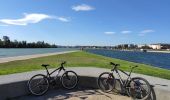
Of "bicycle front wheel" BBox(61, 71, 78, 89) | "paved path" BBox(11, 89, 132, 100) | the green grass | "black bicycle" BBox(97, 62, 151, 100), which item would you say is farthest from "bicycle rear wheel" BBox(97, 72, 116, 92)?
the green grass

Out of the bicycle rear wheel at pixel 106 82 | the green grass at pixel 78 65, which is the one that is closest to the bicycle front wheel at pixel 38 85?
the bicycle rear wheel at pixel 106 82

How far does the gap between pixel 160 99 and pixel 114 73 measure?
8.84ft

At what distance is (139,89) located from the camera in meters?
8.41

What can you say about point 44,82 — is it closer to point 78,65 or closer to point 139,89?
point 139,89

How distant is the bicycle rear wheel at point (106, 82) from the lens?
9.47 metres

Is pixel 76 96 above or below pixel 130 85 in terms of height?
below

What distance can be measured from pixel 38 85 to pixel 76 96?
1.34 meters

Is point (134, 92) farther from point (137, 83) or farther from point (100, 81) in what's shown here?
point (100, 81)

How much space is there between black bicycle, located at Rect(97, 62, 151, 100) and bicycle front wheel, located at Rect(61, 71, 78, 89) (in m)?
0.91

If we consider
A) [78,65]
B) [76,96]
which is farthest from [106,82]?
[78,65]

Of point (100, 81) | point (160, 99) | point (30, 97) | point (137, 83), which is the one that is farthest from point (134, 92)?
point (30, 97)

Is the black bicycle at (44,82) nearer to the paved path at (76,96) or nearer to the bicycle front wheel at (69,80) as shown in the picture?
the bicycle front wheel at (69,80)

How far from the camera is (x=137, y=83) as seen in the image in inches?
333

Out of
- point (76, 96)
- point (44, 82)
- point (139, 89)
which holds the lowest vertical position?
point (76, 96)
